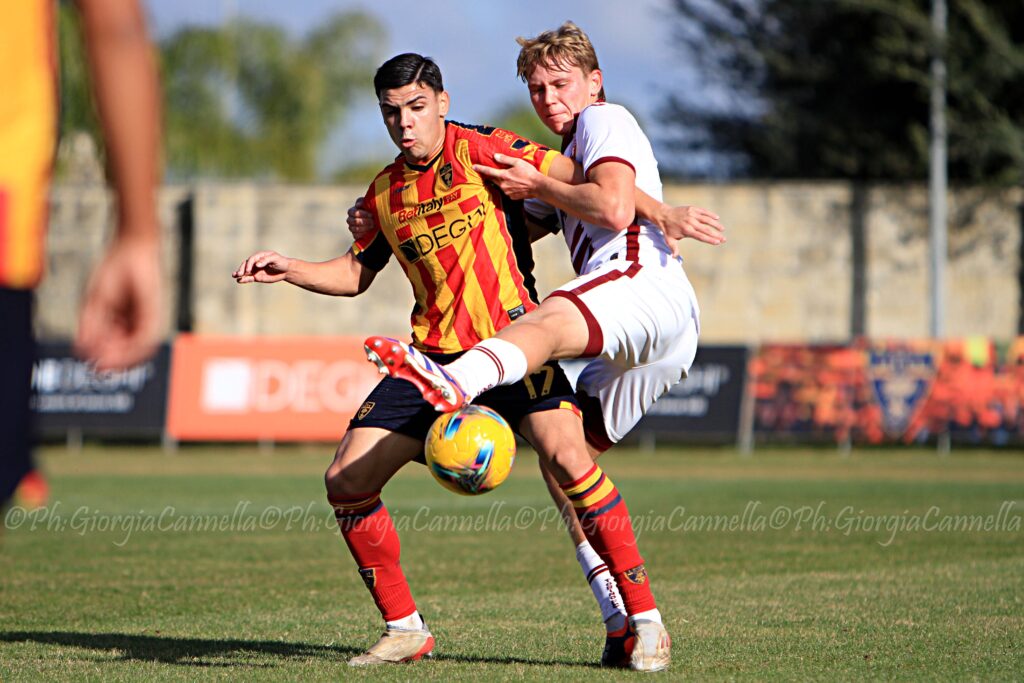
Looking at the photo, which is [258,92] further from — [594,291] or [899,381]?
[594,291]

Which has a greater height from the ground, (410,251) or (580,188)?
(580,188)

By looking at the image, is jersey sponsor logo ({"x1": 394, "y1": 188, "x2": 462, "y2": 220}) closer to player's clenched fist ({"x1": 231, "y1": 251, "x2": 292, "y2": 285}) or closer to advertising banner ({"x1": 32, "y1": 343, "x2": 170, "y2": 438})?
player's clenched fist ({"x1": 231, "y1": 251, "x2": 292, "y2": 285})

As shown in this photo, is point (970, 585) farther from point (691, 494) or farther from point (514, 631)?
point (691, 494)

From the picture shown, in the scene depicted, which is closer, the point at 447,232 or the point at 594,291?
the point at 594,291

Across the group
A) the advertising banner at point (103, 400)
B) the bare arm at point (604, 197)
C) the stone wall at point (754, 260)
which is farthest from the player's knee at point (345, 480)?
the stone wall at point (754, 260)

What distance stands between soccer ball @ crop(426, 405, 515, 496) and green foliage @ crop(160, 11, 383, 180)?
28.9m

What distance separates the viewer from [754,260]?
27078 mm

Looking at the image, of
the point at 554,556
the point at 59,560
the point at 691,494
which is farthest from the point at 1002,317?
the point at 59,560

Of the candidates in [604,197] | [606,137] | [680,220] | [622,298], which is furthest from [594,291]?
[606,137]

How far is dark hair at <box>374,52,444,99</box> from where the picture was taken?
5.58m

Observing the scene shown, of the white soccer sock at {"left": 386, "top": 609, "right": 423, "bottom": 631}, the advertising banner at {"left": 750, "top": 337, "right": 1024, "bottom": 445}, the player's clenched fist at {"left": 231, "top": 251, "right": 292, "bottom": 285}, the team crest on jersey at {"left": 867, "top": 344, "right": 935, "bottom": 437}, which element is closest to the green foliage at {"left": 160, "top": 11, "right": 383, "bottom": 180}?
the advertising banner at {"left": 750, "top": 337, "right": 1024, "bottom": 445}

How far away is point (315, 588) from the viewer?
830cm

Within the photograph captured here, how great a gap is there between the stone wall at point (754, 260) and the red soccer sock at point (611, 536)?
21.1 metres

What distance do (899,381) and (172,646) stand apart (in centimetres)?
1670
